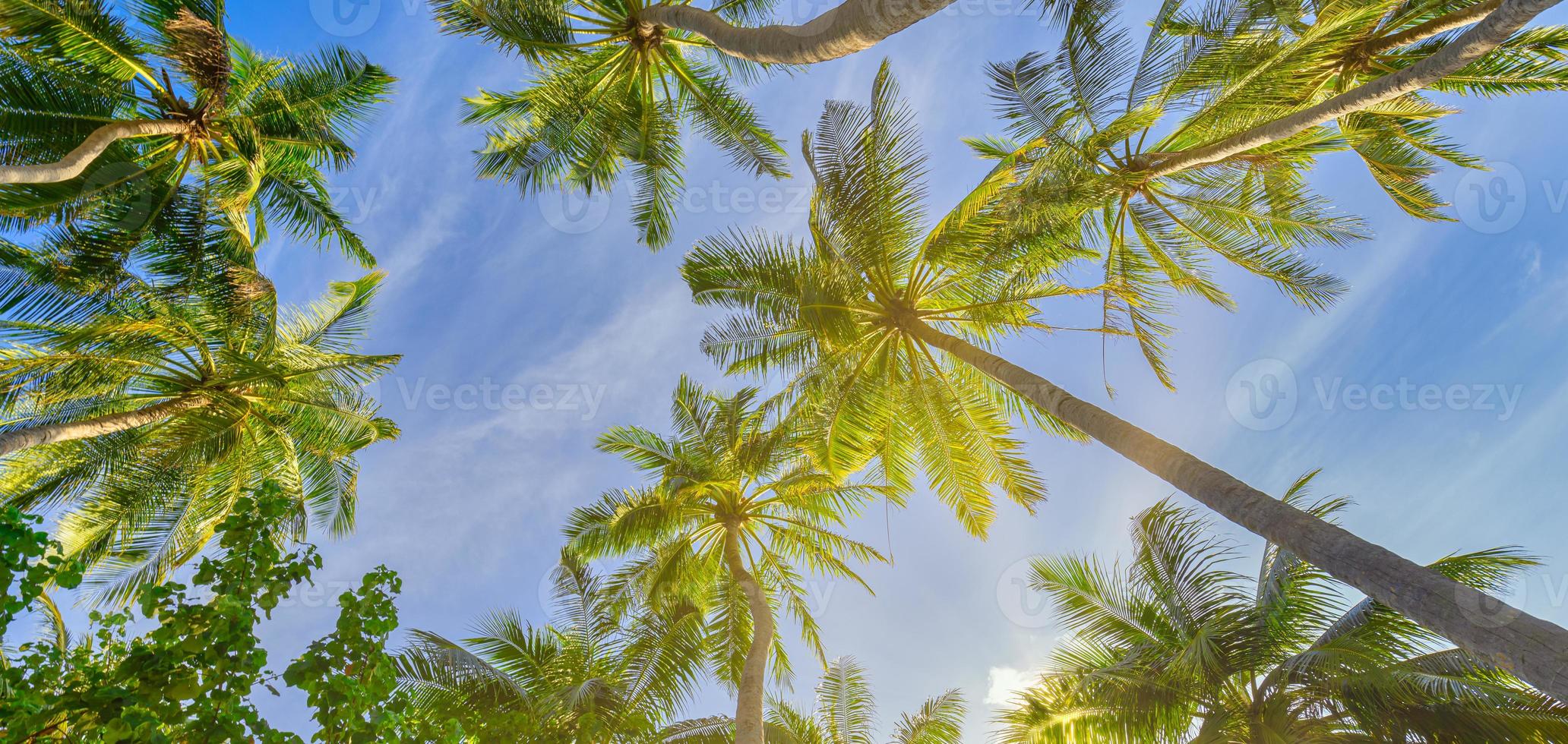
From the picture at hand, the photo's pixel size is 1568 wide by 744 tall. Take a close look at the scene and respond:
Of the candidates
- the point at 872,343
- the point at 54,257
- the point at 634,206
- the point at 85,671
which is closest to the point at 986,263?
the point at 872,343

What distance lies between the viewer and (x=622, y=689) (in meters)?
10.8

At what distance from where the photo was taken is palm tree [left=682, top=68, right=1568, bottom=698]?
9.07 m

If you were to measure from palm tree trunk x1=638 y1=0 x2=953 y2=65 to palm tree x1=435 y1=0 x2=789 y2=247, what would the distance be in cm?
419

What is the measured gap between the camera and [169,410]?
34.7ft

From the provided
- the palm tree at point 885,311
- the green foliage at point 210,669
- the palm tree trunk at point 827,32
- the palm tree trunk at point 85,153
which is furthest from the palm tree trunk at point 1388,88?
the palm tree trunk at point 85,153

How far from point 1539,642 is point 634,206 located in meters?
13.5

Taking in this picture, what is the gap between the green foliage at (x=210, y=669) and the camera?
10.1 feet

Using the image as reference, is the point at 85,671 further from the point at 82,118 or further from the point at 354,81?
the point at 354,81

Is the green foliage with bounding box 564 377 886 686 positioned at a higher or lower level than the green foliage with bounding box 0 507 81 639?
higher
